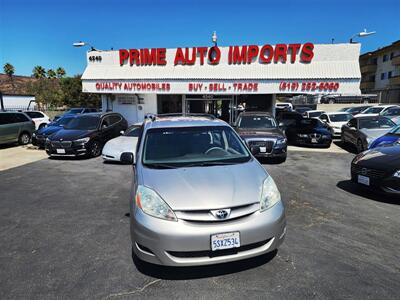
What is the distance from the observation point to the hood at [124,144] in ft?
30.3

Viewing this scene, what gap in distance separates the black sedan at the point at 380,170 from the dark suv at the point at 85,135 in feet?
28.9

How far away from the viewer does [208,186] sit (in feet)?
9.65

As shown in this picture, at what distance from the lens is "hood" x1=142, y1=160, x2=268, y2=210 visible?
2748mm

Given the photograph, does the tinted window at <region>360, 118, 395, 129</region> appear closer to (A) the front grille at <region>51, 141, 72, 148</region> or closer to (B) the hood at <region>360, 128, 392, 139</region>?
(B) the hood at <region>360, 128, 392, 139</region>

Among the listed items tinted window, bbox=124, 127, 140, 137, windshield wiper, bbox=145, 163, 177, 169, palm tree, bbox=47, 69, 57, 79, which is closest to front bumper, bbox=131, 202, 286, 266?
windshield wiper, bbox=145, 163, 177, 169

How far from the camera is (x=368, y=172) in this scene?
5367 millimetres

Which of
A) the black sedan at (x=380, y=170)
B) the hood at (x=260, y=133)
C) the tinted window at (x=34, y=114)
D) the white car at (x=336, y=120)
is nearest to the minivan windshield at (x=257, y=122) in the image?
the hood at (x=260, y=133)

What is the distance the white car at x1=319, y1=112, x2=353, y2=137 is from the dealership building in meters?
2.11

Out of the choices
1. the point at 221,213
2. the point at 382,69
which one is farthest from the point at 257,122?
the point at 382,69

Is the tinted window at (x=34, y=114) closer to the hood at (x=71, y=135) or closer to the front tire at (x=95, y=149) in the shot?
the hood at (x=71, y=135)

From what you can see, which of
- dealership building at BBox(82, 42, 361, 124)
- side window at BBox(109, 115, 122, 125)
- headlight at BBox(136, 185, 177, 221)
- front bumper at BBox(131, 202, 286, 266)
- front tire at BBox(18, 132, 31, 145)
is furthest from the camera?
dealership building at BBox(82, 42, 361, 124)

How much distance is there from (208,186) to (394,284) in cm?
219

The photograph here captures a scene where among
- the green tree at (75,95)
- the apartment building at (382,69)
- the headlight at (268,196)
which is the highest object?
the apartment building at (382,69)

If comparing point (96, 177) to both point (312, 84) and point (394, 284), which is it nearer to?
point (394, 284)
